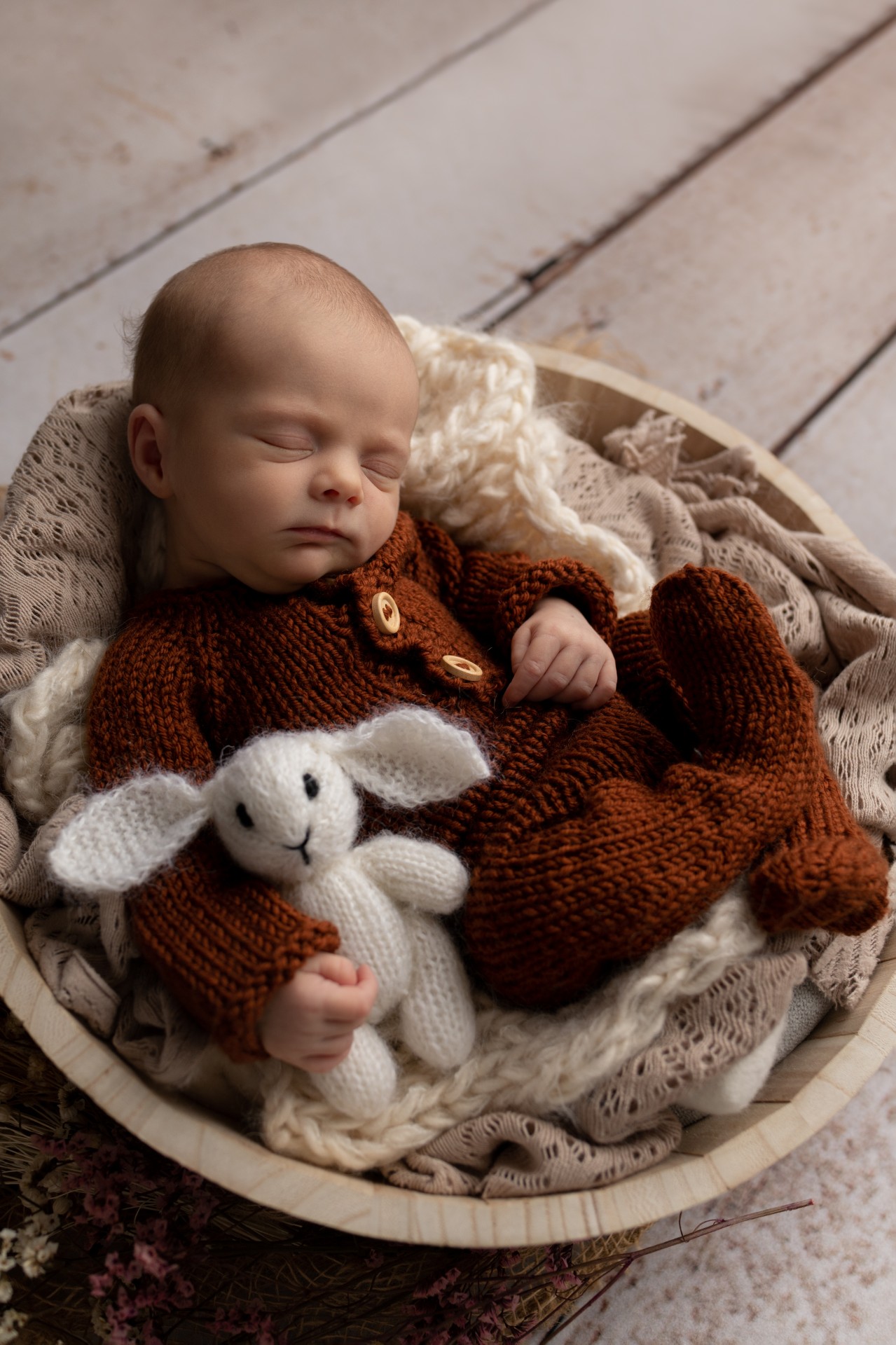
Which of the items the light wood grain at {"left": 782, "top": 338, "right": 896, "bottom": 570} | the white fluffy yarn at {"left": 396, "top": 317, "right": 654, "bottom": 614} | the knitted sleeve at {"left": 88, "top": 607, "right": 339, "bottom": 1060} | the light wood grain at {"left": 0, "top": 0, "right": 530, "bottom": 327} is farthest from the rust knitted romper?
the light wood grain at {"left": 0, "top": 0, "right": 530, "bottom": 327}

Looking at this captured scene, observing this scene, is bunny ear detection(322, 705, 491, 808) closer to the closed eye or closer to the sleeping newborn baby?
the sleeping newborn baby

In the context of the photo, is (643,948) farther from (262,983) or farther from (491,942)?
(262,983)

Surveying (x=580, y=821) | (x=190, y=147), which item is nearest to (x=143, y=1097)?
(x=580, y=821)

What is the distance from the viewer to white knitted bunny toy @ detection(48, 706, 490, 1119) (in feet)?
2.89

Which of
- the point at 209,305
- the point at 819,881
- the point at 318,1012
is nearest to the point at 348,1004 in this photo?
the point at 318,1012

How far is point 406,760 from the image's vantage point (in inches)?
37.1

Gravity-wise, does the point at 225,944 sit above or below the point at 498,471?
below

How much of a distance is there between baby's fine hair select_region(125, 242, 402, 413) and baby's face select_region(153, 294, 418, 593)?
2 cm

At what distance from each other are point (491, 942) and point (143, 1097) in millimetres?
290

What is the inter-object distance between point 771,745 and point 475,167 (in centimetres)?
141

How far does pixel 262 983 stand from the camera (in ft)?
2.75

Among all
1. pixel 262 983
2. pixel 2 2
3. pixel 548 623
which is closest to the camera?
pixel 262 983

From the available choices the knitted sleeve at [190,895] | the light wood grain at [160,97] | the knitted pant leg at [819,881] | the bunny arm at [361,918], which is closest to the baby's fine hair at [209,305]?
the knitted sleeve at [190,895]

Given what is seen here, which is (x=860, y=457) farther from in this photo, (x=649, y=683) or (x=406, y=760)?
(x=406, y=760)
